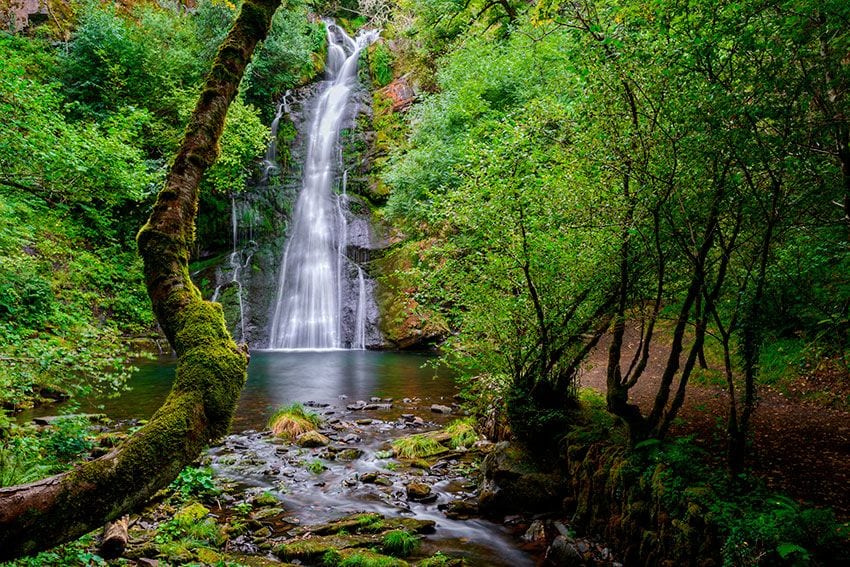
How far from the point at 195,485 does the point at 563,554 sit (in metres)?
6.04

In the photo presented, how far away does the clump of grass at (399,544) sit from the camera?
657cm

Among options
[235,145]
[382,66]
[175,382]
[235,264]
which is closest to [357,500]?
[175,382]

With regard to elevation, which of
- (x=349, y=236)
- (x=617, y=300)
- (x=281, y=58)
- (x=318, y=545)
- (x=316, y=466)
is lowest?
(x=318, y=545)

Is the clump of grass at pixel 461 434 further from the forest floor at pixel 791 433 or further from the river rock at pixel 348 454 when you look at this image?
the forest floor at pixel 791 433

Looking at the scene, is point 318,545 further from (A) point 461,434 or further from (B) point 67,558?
(A) point 461,434

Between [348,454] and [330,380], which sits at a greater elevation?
[330,380]

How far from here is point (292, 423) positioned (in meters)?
11.9

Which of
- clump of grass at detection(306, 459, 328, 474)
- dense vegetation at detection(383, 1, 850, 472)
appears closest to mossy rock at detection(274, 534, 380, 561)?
clump of grass at detection(306, 459, 328, 474)

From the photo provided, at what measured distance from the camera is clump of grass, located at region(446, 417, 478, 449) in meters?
10.7

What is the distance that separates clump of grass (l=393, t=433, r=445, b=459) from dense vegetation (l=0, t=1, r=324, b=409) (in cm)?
554

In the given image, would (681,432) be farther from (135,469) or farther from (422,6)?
(422,6)

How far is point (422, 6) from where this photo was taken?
2478cm

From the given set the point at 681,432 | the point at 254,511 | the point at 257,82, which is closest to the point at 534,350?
the point at 681,432

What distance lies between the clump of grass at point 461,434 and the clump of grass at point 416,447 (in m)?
0.35
